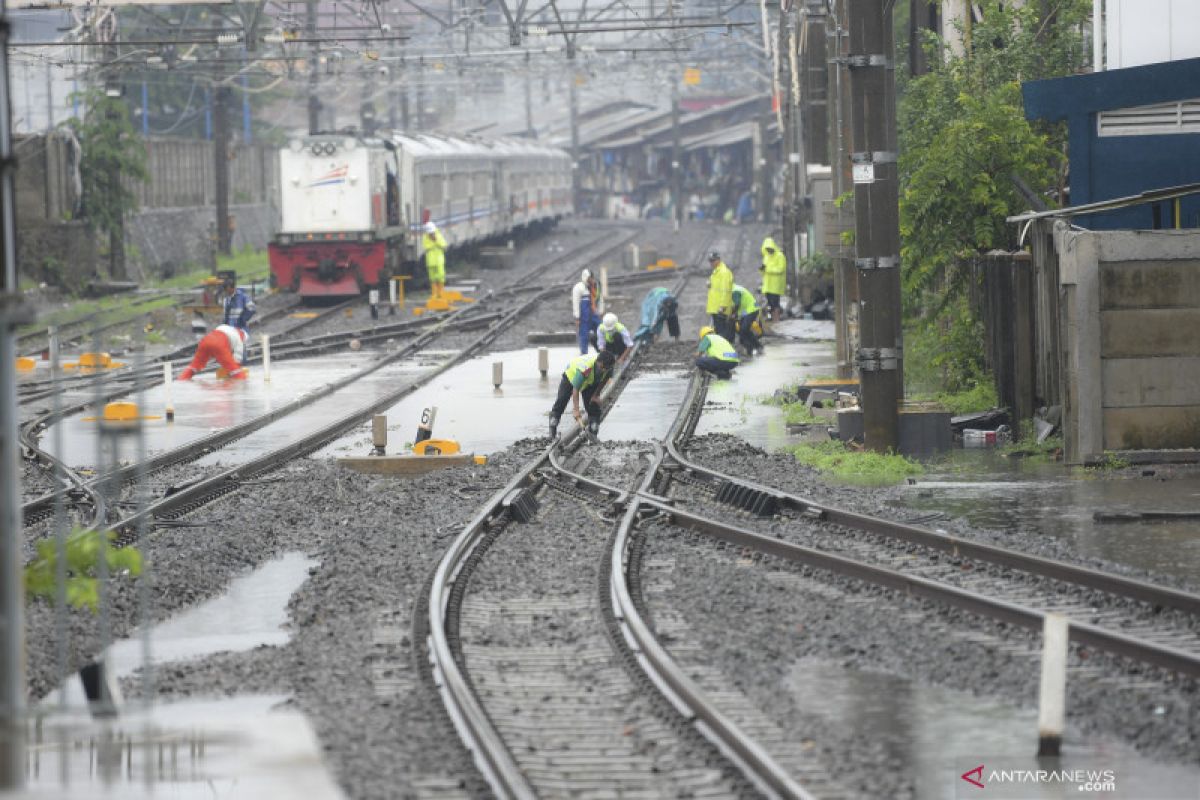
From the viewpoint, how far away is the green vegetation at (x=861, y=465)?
17.5 m

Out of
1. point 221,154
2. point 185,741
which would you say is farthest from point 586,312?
point 221,154

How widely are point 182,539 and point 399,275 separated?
3016 centimetres

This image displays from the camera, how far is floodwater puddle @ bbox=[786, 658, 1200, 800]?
7797 mm

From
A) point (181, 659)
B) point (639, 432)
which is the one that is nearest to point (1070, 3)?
point (639, 432)

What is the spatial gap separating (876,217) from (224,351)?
1259 centimetres

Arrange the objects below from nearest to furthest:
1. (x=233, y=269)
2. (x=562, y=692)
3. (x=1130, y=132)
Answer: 1. (x=562, y=692)
2. (x=1130, y=132)
3. (x=233, y=269)

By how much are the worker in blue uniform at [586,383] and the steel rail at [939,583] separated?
3.08 metres

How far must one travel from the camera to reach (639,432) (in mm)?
21500

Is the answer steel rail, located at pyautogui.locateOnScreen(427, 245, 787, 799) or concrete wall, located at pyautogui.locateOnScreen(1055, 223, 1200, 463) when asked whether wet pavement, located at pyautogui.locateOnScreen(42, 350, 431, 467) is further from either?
concrete wall, located at pyautogui.locateOnScreen(1055, 223, 1200, 463)

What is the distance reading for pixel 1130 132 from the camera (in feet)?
63.1

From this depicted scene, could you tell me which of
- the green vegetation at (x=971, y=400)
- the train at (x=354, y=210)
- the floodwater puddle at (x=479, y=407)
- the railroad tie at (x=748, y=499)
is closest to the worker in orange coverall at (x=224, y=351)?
the floodwater puddle at (x=479, y=407)

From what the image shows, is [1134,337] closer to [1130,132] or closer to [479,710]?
[1130,132]

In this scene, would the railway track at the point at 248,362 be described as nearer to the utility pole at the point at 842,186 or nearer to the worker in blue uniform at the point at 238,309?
the worker in blue uniform at the point at 238,309

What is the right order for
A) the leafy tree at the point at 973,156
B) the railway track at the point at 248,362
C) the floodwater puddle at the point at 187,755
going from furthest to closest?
the leafy tree at the point at 973,156, the railway track at the point at 248,362, the floodwater puddle at the point at 187,755
